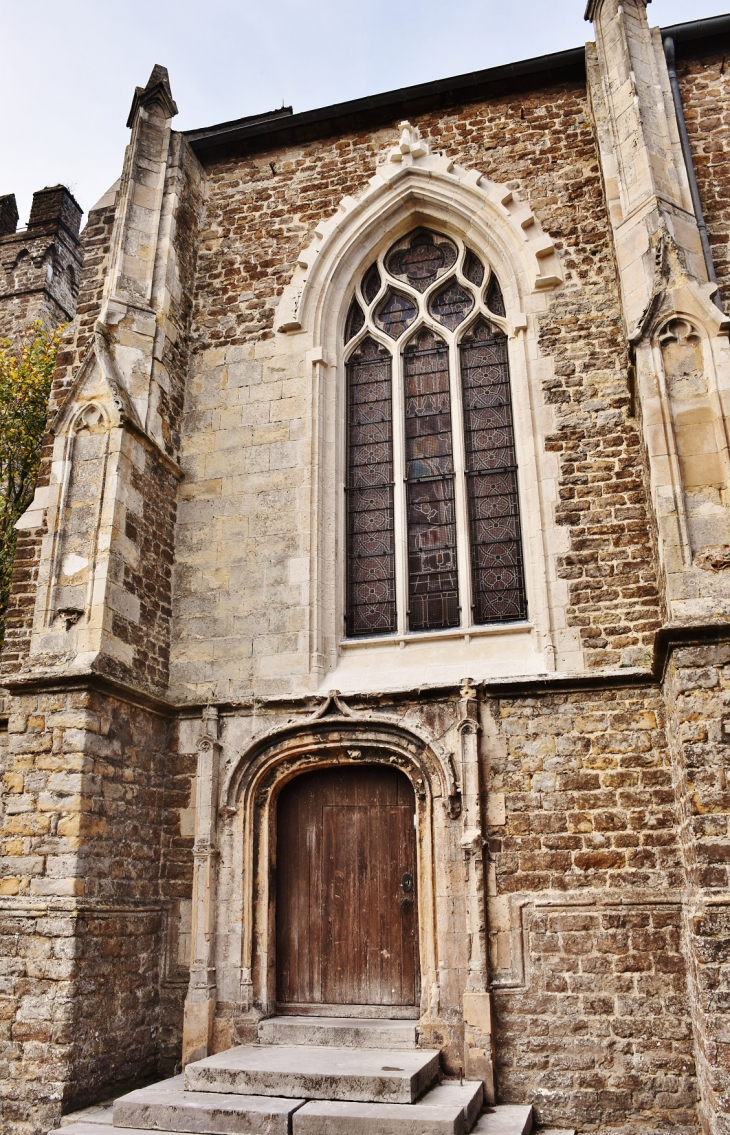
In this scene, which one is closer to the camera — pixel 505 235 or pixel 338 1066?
pixel 338 1066

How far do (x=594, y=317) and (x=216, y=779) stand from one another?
4925 millimetres

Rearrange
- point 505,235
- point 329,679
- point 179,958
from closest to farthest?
1. point 179,958
2. point 329,679
3. point 505,235

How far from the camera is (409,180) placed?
883 centimetres

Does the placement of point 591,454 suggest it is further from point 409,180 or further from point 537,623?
point 409,180

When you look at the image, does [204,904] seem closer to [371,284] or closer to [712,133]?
[371,284]

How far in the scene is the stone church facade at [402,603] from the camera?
6145mm

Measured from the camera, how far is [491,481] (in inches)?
311

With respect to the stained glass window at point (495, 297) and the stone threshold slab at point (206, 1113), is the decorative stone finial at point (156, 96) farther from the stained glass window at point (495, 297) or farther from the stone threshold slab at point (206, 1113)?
the stone threshold slab at point (206, 1113)

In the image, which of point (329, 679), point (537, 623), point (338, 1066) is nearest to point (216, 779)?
point (329, 679)

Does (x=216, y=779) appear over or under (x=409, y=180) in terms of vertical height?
under

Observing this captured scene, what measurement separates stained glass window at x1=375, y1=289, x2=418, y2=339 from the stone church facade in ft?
0.09

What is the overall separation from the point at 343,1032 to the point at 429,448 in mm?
4637

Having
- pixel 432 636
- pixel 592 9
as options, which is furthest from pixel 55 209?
pixel 432 636

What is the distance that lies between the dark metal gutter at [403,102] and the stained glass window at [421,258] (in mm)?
1336
